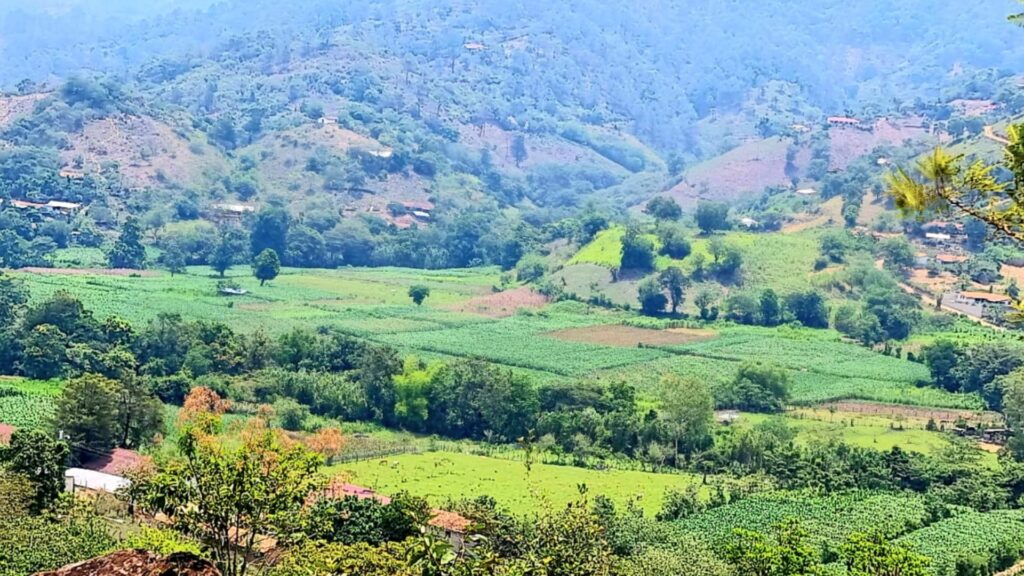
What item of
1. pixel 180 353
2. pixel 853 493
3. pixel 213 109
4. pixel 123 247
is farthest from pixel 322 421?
pixel 213 109

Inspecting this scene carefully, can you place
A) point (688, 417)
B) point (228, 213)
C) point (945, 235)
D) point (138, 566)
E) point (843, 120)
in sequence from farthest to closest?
point (843, 120)
point (228, 213)
point (945, 235)
point (688, 417)
point (138, 566)

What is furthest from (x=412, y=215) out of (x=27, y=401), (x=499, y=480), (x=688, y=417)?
(x=499, y=480)

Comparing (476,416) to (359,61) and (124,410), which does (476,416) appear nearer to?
(124,410)

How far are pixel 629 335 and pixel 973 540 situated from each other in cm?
3404

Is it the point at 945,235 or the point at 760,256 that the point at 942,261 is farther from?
the point at 760,256

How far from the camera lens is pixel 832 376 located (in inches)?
2217

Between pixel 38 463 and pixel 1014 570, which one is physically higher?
pixel 38 463

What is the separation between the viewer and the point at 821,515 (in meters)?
34.8

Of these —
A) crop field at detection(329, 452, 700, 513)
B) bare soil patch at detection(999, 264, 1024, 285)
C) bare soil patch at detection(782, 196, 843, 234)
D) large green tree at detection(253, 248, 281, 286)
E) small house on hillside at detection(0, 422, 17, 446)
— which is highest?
bare soil patch at detection(782, 196, 843, 234)

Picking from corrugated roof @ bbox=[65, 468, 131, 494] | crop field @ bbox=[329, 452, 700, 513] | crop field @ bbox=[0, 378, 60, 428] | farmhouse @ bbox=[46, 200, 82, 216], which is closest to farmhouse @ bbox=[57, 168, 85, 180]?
farmhouse @ bbox=[46, 200, 82, 216]

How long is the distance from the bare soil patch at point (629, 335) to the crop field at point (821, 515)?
84.7 feet

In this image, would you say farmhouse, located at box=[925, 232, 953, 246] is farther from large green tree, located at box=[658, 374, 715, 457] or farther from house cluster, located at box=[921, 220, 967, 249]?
large green tree, located at box=[658, 374, 715, 457]

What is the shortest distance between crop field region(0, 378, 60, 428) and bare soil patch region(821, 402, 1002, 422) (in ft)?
101

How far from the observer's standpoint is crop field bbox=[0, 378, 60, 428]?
41.2 m
